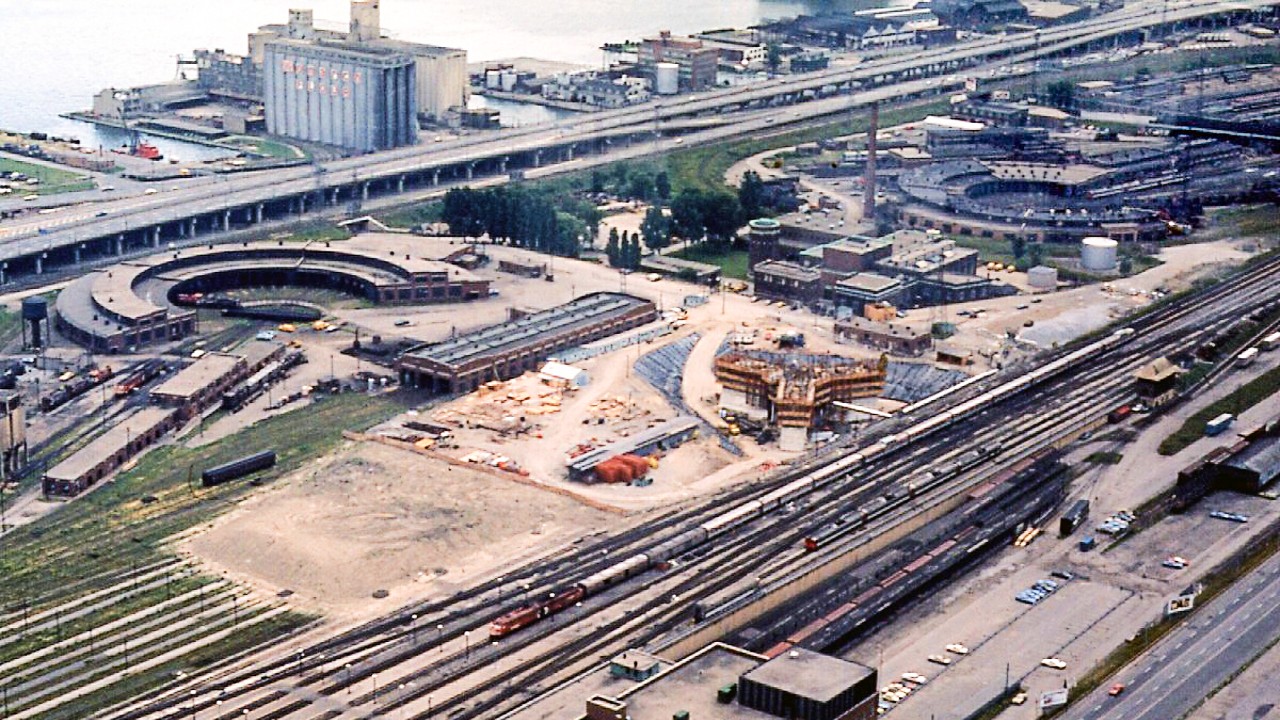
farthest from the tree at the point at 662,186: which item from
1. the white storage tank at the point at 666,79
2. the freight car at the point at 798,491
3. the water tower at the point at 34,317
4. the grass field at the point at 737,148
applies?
the water tower at the point at 34,317

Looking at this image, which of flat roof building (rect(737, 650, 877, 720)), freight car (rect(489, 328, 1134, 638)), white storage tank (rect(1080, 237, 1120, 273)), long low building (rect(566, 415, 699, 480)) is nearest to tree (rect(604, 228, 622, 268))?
white storage tank (rect(1080, 237, 1120, 273))

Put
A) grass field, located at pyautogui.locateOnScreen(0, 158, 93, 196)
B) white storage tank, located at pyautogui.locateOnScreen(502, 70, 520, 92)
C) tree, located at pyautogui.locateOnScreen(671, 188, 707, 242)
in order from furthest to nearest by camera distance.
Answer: white storage tank, located at pyautogui.locateOnScreen(502, 70, 520, 92)
grass field, located at pyautogui.locateOnScreen(0, 158, 93, 196)
tree, located at pyautogui.locateOnScreen(671, 188, 707, 242)

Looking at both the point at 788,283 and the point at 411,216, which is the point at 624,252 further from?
the point at 411,216

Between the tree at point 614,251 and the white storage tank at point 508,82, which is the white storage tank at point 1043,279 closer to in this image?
the tree at point 614,251

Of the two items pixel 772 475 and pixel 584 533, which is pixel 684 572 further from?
pixel 772 475

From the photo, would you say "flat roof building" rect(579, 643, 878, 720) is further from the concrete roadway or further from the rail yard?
the concrete roadway

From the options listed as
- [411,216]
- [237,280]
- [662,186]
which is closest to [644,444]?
[237,280]
